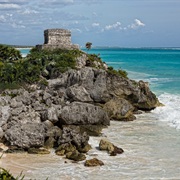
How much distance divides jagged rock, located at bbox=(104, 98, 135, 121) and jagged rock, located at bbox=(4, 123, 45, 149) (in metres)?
7.08

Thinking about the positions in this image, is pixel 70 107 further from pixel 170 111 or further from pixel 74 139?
pixel 170 111

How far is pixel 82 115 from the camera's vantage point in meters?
21.0

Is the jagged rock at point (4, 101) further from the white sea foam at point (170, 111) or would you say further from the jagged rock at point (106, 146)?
the white sea foam at point (170, 111)

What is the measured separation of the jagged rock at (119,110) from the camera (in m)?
24.0

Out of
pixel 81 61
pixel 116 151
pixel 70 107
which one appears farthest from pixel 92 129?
pixel 81 61

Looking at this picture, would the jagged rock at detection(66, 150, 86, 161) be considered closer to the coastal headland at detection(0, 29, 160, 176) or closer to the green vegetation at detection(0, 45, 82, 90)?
the coastal headland at detection(0, 29, 160, 176)

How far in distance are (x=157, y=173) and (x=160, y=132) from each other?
6814 millimetres

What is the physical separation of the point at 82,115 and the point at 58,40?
15.8 metres

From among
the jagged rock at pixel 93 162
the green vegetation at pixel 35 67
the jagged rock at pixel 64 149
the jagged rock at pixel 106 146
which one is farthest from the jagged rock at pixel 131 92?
the jagged rock at pixel 93 162

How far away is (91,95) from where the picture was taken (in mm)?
Result: 26578

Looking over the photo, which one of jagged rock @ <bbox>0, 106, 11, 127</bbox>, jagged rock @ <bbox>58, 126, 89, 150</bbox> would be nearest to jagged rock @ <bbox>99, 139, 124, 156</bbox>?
jagged rock @ <bbox>58, 126, 89, 150</bbox>

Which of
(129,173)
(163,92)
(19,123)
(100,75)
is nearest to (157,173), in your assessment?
(129,173)

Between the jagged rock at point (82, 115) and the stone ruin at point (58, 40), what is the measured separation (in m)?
14.3

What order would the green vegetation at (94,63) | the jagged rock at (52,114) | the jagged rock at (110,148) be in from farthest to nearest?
the green vegetation at (94,63)
the jagged rock at (52,114)
the jagged rock at (110,148)
